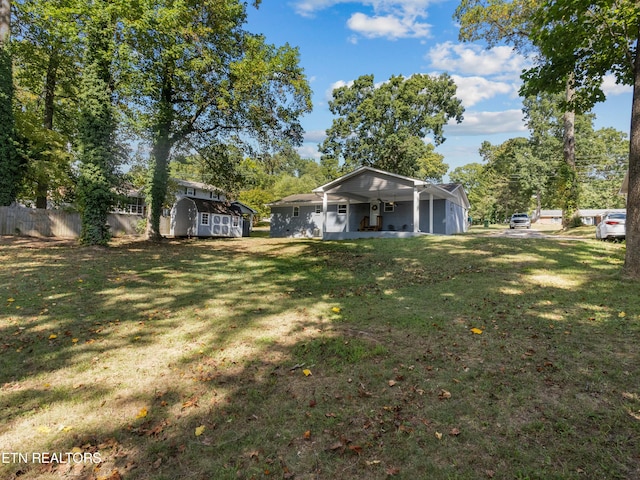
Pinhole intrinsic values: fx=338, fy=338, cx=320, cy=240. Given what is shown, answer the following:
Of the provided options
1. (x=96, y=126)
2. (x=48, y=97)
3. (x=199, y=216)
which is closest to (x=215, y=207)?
(x=199, y=216)

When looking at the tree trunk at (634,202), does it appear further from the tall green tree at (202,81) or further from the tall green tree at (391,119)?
the tall green tree at (391,119)

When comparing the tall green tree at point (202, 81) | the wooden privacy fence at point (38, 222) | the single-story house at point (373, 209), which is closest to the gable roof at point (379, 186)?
the single-story house at point (373, 209)

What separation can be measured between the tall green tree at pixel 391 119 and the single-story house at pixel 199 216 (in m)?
12.8

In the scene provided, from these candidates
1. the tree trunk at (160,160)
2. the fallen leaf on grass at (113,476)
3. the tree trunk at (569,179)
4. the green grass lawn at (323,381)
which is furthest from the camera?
the tree trunk at (569,179)

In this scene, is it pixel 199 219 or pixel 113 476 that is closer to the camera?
pixel 113 476

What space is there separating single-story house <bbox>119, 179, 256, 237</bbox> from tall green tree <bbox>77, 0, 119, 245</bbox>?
12468mm

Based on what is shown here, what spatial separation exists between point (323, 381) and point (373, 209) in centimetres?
2182

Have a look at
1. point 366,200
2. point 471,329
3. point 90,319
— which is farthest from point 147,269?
point 366,200

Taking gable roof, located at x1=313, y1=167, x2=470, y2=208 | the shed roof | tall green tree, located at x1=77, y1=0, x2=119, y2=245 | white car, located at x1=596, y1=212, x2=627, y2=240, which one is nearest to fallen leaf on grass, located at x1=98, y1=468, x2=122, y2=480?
tall green tree, located at x1=77, y1=0, x2=119, y2=245

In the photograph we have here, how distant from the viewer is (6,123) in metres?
16.5

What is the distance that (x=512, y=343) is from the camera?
446 centimetres

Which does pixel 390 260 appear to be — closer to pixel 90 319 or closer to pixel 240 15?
pixel 90 319

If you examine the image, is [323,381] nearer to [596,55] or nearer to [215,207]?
[596,55]

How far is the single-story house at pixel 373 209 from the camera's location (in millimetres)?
20188
